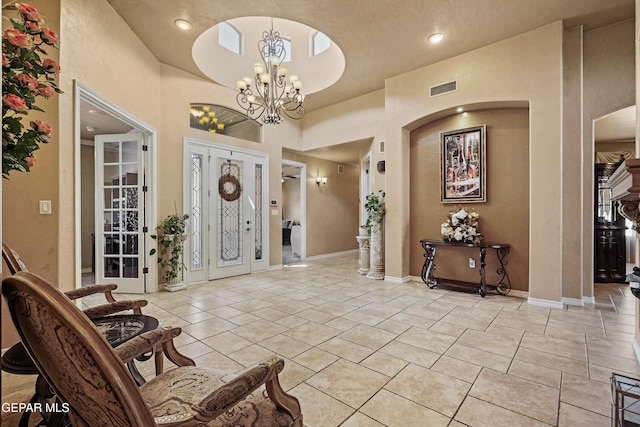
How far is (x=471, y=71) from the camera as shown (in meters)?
4.38

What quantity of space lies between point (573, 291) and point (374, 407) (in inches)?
142

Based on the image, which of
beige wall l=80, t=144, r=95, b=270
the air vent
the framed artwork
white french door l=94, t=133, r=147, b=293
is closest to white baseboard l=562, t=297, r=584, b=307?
the framed artwork

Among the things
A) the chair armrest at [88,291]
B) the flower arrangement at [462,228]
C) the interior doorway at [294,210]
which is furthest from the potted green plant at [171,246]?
the flower arrangement at [462,228]

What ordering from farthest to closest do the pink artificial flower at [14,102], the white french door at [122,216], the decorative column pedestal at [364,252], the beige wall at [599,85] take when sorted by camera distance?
the decorative column pedestal at [364,252] → the white french door at [122,216] → the beige wall at [599,85] → the pink artificial flower at [14,102]

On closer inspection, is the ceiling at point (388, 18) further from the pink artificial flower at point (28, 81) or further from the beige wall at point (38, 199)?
the pink artificial flower at point (28, 81)

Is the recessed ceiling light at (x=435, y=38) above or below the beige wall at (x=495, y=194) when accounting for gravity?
above

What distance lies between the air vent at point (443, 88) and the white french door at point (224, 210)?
3.45 m

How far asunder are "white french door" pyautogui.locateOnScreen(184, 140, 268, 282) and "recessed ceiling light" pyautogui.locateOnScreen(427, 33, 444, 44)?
12.1 feet

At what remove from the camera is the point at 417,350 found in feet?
8.80

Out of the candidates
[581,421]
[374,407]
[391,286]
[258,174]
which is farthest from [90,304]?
[581,421]

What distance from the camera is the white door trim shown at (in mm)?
2842

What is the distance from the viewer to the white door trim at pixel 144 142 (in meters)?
2.84

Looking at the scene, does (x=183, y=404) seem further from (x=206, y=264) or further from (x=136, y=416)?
(x=206, y=264)

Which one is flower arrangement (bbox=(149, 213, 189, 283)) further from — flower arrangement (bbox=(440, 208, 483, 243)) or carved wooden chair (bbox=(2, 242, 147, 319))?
flower arrangement (bbox=(440, 208, 483, 243))
